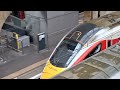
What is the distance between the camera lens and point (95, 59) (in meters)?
10.5

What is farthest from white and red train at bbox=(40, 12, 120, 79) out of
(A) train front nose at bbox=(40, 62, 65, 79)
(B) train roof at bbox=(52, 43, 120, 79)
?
(B) train roof at bbox=(52, 43, 120, 79)

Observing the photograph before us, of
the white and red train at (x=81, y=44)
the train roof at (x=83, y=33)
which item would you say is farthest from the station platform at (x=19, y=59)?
the train roof at (x=83, y=33)

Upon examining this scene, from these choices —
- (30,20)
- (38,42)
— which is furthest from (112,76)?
(30,20)

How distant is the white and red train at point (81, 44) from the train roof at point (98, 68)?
1.11 metres

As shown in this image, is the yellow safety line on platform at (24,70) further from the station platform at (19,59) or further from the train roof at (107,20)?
the train roof at (107,20)

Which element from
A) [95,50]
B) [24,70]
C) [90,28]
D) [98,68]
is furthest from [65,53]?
[24,70]

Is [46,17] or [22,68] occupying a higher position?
[46,17]

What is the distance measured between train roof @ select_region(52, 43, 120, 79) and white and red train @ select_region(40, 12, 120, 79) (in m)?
1.11

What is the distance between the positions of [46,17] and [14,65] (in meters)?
3.60

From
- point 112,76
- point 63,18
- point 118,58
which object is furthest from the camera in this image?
point 63,18

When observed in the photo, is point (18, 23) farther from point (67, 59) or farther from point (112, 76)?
point (112, 76)

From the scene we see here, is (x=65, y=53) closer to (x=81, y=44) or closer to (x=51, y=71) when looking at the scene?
(x=81, y=44)

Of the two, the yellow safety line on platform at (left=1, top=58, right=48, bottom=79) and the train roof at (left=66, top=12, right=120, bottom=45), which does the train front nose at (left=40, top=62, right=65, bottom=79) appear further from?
the yellow safety line on platform at (left=1, top=58, right=48, bottom=79)

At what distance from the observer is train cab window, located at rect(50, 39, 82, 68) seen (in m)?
11.6
